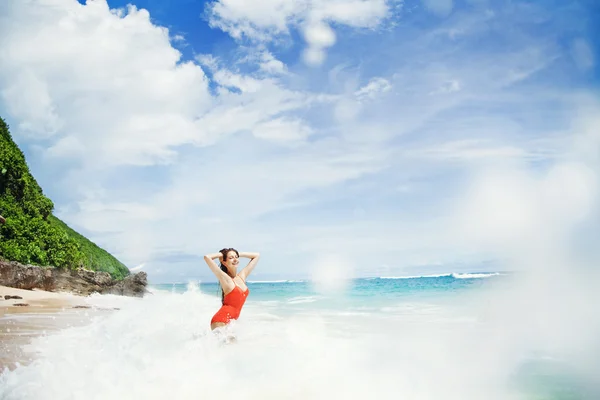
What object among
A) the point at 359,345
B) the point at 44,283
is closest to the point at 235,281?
the point at 359,345

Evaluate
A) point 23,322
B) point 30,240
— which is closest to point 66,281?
point 30,240

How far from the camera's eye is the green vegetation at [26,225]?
28.7 metres

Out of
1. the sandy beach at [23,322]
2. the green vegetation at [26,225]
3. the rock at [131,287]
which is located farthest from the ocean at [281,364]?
the rock at [131,287]

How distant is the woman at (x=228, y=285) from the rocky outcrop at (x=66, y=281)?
806 inches

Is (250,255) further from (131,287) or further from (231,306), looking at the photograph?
(131,287)

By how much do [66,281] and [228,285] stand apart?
24822 mm

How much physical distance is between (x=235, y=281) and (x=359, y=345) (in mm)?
5160

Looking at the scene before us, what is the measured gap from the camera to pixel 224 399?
6176mm

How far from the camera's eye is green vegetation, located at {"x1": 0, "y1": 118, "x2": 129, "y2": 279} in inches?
1128

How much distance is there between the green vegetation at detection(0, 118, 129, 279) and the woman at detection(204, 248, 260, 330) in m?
25.4

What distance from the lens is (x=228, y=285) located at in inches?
283

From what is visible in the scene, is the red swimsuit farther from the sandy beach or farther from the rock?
the rock

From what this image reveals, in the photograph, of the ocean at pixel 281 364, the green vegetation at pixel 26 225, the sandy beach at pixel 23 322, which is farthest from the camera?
the green vegetation at pixel 26 225

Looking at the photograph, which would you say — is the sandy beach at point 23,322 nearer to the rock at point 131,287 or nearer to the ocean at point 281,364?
the ocean at point 281,364
